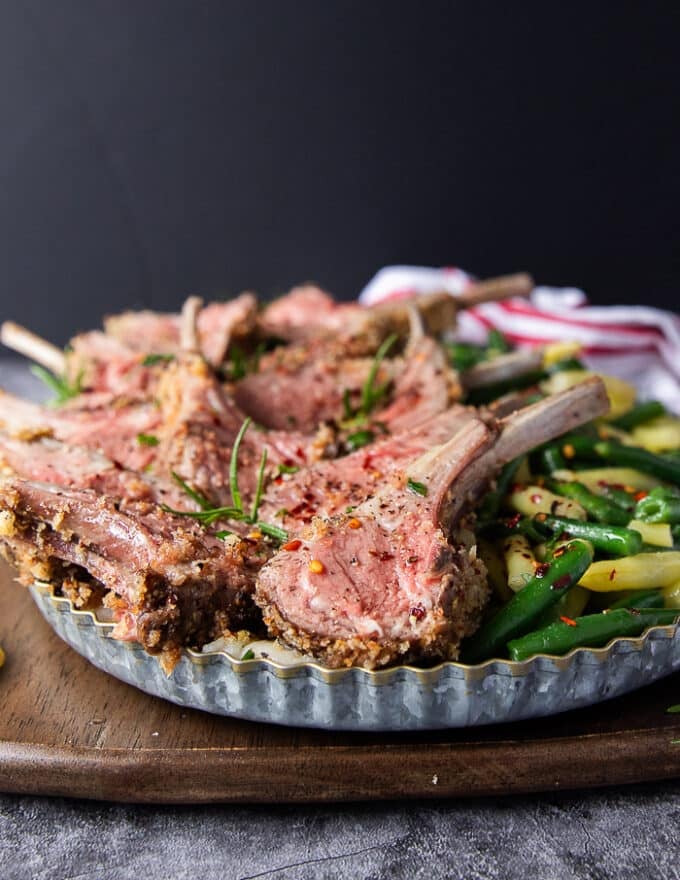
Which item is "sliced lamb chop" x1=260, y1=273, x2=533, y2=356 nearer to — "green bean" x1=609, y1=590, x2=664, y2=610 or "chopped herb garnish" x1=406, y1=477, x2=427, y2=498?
"chopped herb garnish" x1=406, y1=477, x2=427, y2=498

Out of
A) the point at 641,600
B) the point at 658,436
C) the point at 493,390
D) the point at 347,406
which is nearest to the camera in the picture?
the point at 641,600

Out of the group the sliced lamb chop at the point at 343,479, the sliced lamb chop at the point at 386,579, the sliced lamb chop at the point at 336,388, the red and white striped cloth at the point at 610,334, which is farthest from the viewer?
the red and white striped cloth at the point at 610,334

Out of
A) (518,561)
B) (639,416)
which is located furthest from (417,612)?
(639,416)

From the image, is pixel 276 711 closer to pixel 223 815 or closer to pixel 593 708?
pixel 223 815

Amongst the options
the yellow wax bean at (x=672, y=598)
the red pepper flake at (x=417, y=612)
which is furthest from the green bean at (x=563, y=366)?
the red pepper flake at (x=417, y=612)

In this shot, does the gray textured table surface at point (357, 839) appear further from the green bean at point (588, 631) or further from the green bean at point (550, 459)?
the green bean at point (550, 459)

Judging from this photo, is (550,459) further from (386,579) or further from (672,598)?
(386,579)
